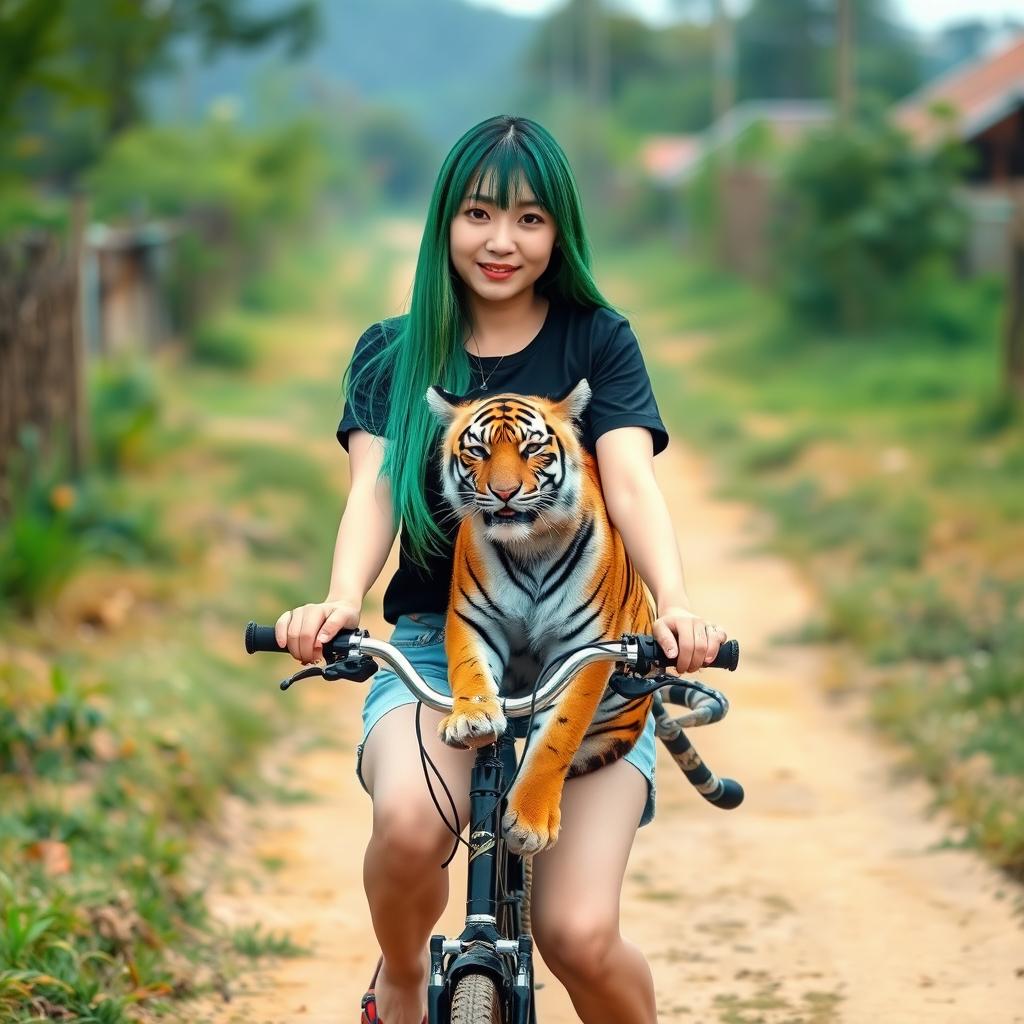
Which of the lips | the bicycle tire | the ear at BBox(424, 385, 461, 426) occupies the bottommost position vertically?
the bicycle tire

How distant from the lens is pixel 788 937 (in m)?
4.56

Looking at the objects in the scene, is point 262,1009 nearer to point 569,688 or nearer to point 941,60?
point 569,688

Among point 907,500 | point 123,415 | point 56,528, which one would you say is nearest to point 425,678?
point 56,528

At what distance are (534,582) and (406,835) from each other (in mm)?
485

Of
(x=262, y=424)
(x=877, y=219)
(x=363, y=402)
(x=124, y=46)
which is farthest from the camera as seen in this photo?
(x=124, y=46)

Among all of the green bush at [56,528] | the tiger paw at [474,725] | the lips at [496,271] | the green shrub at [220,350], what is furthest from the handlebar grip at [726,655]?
the green shrub at [220,350]

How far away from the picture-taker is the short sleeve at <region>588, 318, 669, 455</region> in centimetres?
304

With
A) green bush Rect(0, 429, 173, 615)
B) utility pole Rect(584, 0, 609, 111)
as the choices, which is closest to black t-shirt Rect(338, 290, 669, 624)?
green bush Rect(0, 429, 173, 615)

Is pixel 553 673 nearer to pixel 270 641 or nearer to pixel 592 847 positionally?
Answer: pixel 592 847

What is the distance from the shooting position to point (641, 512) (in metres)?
2.96

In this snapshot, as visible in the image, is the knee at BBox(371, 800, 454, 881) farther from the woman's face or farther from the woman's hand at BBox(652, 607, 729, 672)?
the woman's face

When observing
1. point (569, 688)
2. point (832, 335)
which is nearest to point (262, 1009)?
point (569, 688)

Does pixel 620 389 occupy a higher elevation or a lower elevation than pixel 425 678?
higher

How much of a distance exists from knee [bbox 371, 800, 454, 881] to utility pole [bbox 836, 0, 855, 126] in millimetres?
16496
